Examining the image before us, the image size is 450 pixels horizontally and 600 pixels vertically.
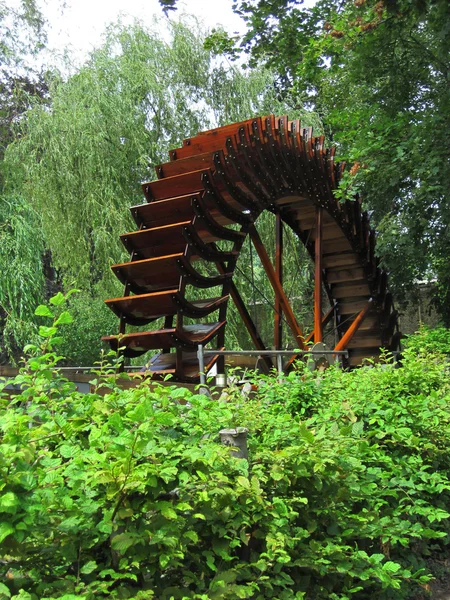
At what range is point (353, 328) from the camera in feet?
32.8

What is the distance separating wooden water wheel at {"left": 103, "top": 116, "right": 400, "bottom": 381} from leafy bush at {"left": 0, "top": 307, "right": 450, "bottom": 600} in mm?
3312

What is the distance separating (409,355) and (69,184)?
8.46 metres

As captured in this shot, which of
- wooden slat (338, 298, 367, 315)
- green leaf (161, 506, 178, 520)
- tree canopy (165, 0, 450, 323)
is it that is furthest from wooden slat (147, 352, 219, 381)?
green leaf (161, 506, 178, 520)

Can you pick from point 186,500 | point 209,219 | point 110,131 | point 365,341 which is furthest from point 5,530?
point 110,131

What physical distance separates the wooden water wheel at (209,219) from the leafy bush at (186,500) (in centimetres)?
331

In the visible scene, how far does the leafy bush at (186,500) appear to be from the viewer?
1.64 meters

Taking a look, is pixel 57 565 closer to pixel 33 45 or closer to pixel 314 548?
pixel 314 548

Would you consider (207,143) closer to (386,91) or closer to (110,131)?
(386,91)

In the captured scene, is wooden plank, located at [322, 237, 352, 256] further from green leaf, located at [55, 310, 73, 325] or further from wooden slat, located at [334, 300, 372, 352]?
green leaf, located at [55, 310, 73, 325]

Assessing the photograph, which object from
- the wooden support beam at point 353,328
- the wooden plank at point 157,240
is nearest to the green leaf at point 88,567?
the wooden plank at point 157,240

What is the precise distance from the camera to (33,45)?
14883mm

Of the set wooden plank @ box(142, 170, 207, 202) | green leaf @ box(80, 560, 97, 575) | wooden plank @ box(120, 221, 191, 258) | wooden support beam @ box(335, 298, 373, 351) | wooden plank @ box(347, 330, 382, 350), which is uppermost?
wooden plank @ box(142, 170, 207, 202)

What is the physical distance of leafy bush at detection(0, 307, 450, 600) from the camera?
1.64 m

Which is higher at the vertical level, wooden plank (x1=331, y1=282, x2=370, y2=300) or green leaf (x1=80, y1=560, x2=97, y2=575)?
green leaf (x1=80, y1=560, x2=97, y2=575)
